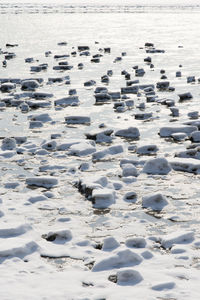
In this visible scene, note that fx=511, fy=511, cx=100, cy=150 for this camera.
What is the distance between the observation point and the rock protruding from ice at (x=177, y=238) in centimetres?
508

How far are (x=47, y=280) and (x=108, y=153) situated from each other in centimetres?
409

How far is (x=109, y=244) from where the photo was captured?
5016 millimetres

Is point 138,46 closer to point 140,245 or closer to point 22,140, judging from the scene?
→ point 22,140

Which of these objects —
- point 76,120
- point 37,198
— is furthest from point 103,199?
point 76,120

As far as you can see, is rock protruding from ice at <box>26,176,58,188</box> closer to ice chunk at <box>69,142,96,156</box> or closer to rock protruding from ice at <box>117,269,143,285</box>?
ice chunk at <box>69,142,96,156</box>

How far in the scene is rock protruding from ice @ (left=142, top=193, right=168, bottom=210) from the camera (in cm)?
615

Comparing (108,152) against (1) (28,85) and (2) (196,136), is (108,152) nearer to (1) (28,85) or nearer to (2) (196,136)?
(2) (196,136)

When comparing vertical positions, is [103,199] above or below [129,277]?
above

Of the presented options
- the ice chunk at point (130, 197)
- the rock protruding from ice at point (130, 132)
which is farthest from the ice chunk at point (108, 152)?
the ice chunk at point (130, 197)


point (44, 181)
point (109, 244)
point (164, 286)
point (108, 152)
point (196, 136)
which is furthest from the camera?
point (196, 136)

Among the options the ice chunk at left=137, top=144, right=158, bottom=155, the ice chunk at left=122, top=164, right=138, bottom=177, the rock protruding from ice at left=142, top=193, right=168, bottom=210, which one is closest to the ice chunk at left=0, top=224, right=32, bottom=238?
the rock protruding from ice at left=142, top=193, right=168, bottom=210

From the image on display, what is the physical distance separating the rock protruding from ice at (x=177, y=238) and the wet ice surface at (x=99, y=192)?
0.03 feet

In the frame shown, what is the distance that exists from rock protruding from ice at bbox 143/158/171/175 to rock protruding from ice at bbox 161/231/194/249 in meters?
2.13

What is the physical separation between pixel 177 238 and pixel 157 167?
229cm
